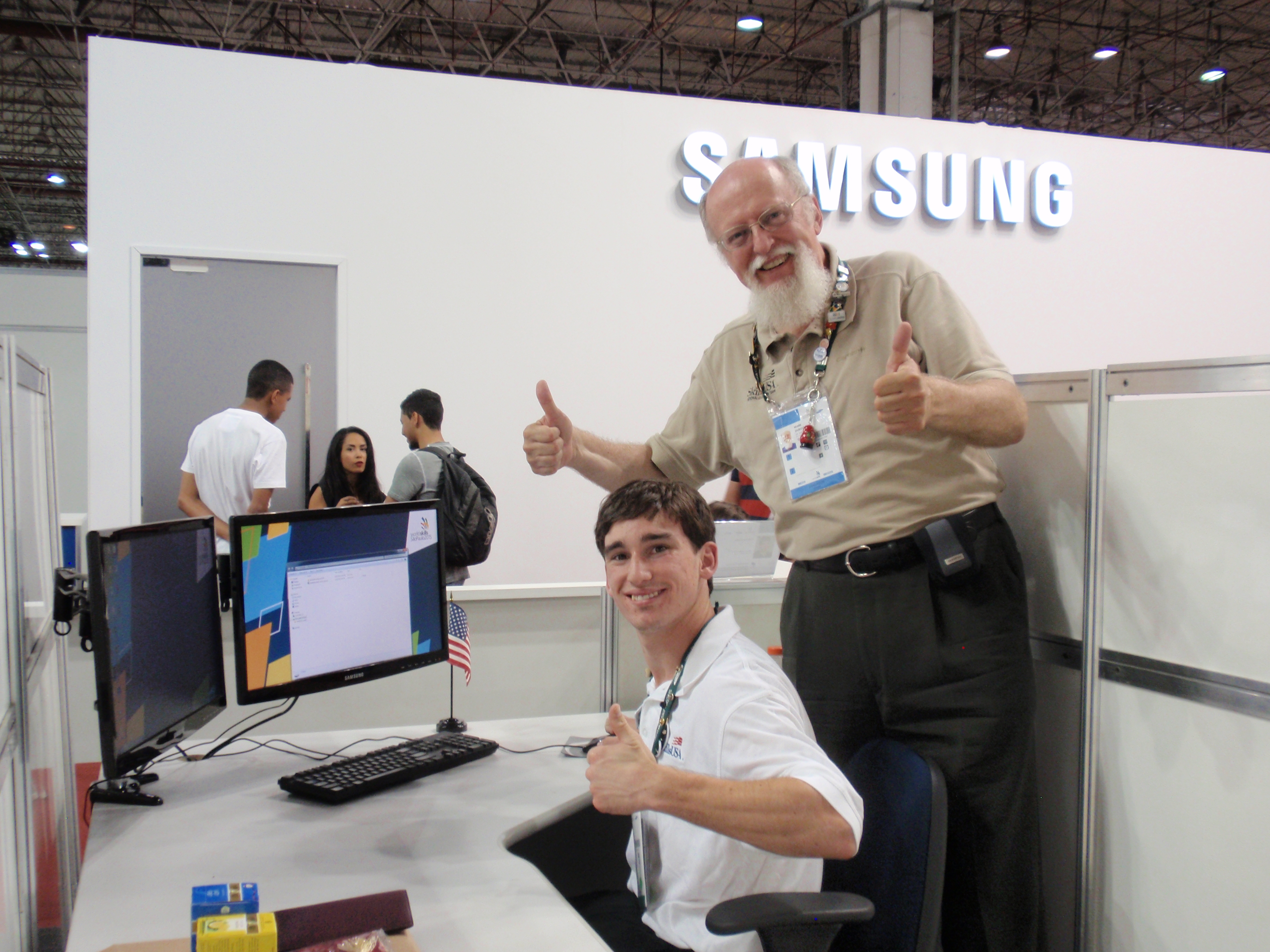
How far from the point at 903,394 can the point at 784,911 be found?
787 mm

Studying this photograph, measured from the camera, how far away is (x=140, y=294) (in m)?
3.99

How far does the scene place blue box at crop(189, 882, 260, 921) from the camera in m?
1.04

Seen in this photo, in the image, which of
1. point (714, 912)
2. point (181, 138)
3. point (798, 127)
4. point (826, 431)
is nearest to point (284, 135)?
point (181, 138)

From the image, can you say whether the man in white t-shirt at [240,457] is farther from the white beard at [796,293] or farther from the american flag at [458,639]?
the white beard at [796,293]

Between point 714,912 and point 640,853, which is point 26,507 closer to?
point 640,853

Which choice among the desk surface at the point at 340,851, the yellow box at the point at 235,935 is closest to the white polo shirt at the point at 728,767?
the desk surface at the point at 340,851

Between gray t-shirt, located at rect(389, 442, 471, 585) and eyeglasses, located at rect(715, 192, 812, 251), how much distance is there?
1938 millimetres

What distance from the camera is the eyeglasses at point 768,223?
72.6 inches

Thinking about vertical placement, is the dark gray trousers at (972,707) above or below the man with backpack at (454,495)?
below

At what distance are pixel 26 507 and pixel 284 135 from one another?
311 cm

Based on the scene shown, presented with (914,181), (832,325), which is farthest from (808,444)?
(914,181)

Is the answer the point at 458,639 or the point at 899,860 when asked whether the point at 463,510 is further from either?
the point at 899,860

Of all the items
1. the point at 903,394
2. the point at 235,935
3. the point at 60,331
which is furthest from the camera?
the point at 60,331

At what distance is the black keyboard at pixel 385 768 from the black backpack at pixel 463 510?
1.61m
